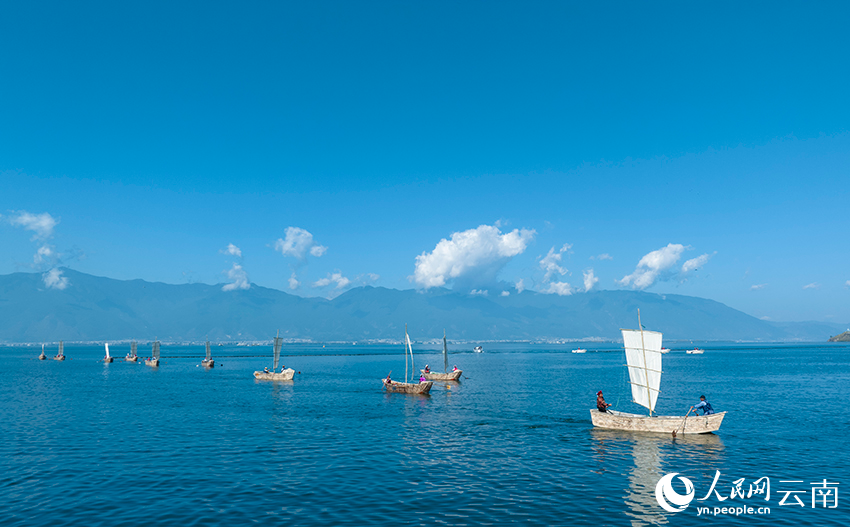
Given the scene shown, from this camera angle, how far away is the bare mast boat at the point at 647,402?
41.4 m

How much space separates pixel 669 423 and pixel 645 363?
5.08 m

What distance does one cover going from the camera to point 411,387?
7150cm

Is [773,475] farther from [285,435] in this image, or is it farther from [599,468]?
[285,435]

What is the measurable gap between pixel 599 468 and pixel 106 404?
57.8m

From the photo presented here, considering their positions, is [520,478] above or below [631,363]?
below

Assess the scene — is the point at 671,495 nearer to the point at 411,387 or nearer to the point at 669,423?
the point at 669,423

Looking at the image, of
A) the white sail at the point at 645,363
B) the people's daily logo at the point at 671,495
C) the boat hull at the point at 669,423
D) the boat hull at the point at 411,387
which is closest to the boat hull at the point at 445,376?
the boat hull at the point at 411,387

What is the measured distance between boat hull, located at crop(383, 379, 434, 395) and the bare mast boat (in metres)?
29.3

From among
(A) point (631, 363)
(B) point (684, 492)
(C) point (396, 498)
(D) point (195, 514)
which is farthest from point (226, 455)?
(A) point (631, 363)

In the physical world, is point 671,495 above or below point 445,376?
above

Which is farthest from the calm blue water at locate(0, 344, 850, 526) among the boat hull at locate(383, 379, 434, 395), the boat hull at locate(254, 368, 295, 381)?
the boat hull at locate(254, 368, 295, 381)

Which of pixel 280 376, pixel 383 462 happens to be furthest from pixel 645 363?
pixel 280 376

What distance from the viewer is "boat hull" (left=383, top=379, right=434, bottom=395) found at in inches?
2773

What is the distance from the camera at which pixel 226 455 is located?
34469 millimetres
